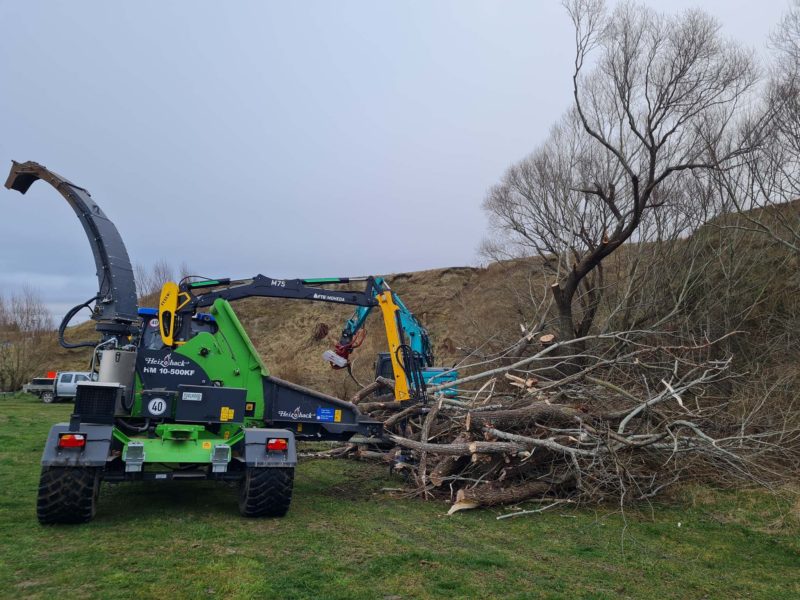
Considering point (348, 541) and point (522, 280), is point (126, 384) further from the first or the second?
point (522, 280)

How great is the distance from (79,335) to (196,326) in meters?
43.6

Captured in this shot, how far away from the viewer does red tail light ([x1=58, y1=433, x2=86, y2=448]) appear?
21.0 feet

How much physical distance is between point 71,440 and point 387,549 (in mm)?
3520

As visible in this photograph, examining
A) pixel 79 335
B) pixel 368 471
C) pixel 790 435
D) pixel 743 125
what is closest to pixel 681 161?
pixel 743 125

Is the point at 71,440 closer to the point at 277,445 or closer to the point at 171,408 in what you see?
the point at 171,408

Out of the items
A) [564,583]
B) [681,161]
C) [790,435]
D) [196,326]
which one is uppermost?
[681,161]

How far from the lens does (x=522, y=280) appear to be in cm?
2809

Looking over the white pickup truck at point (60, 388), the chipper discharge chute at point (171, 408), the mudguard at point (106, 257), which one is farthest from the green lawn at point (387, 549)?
the white pickup truck at point (60, 388)

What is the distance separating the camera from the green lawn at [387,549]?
16.5 feet

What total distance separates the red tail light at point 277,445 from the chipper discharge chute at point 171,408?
0.01 meters

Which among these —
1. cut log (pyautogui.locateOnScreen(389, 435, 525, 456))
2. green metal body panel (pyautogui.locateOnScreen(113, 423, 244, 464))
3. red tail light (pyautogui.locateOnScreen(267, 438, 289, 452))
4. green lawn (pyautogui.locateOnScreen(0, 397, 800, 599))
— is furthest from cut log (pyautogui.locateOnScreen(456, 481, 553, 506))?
green metal body panel (pyautogui.locateOnScreen(113, 423, 244, 464))

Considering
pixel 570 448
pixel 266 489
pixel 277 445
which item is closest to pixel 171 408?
pixel 277 445

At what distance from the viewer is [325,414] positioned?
871cm

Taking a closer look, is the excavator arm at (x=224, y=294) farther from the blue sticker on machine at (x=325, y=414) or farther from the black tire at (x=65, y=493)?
the black tire at (x=65, y=493)
